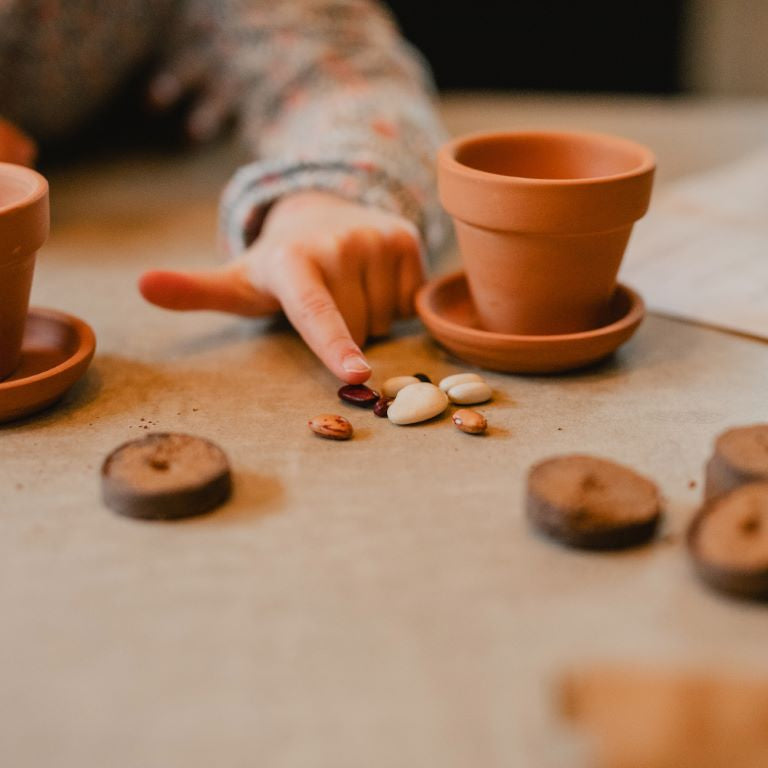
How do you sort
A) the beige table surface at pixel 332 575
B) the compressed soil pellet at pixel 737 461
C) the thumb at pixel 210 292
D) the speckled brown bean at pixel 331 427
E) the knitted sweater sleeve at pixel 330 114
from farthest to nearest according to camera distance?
the knitted sweater sleeve at pixel 330 114 → the thumb at pixel 210 292 → the speckled brown bean at pixel 331 427 → the compressed soil pellet at pixel 737 461 → the beige table surface at pixel 332 575

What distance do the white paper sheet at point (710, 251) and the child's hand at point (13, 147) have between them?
60cm

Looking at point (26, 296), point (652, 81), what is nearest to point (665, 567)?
point (26, 296)

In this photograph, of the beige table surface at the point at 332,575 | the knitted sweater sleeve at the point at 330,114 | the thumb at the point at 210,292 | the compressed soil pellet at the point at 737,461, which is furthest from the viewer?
the knitted sweater sleeve at the point at 330,114

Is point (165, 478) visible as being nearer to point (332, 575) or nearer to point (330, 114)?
point (332, 575)

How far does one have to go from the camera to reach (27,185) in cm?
63

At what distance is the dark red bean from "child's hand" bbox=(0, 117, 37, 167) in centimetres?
48

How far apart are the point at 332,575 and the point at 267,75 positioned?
83 cm

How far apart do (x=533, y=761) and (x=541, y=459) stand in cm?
24

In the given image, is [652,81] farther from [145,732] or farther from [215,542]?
[145,732]

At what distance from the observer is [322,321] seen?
0.70m

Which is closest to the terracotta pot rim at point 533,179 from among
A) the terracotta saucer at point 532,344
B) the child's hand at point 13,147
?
the terracotta saucer at point 532,344

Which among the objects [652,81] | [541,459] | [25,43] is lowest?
[652,81]

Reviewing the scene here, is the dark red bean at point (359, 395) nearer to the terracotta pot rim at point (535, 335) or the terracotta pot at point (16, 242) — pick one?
the terracotta pot rim at point (535, 335)

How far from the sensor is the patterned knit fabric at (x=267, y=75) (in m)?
0.93
